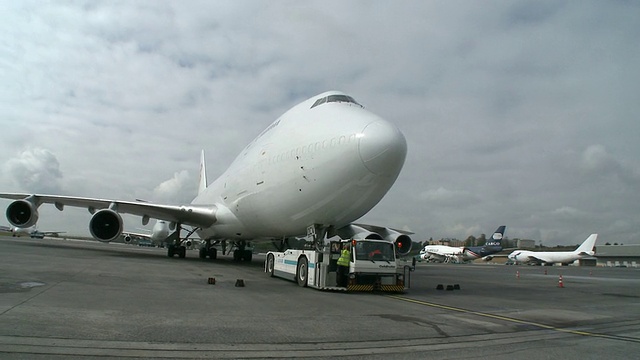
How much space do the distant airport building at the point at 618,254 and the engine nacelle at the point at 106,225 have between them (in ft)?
305

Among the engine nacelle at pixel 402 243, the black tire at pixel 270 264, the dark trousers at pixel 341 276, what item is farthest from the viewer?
the engine nacelle at pixel 402 243

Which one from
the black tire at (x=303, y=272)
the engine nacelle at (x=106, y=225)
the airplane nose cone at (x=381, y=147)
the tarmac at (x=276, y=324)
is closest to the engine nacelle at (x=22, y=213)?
the engine nacelle at (x=106, y=225)

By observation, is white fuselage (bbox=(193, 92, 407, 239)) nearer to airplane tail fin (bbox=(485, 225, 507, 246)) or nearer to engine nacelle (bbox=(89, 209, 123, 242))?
engine nacelle (bbox=(89, 209, 123, 242))

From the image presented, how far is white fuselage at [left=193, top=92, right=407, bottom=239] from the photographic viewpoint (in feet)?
40.2

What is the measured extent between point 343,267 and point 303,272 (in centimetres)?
157

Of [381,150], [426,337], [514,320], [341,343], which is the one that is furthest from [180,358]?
[381,150]

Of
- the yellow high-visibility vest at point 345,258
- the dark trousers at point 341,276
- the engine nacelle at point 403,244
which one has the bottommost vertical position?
the dark trousers at point 341,276

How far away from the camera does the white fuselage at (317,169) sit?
12250 mm

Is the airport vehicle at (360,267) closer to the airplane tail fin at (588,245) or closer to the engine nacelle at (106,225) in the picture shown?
the engine nacelle at (106,225)

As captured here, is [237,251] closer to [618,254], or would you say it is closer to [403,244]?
[403,244]

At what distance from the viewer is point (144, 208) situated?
22500 mm

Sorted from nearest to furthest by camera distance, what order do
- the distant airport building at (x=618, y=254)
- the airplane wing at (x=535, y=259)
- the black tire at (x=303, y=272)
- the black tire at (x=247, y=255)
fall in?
the black tire at (x=303, y=272) → the black tire at (x=247, y=255) → the airplane wing at (x=535, y=259) → the distant airport building at (x=618, y=254)

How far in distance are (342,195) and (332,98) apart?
3.74m

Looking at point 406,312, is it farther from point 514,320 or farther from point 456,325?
point 514,320
